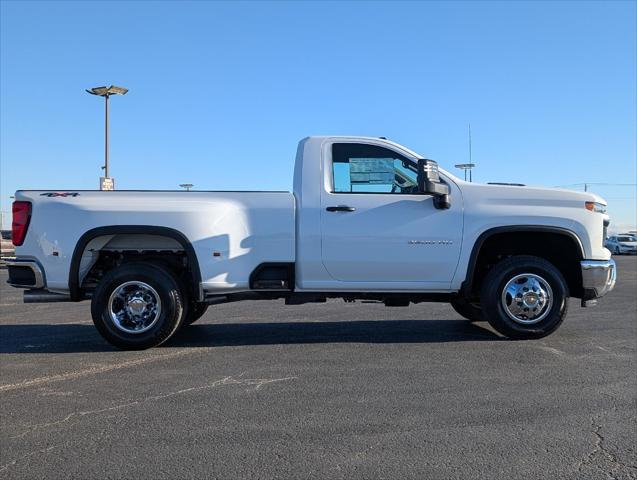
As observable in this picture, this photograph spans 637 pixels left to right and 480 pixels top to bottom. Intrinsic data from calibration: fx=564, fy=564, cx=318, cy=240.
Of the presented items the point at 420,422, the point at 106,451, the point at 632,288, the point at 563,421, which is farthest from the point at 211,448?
the point at 632,288

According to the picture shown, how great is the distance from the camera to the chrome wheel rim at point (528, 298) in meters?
6.23

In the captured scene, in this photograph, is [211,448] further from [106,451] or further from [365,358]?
[365,358]

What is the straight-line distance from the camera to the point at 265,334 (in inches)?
276

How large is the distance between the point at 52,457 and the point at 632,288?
44.5ft

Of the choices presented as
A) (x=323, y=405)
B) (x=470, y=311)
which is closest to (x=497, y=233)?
(x=470, y=311)

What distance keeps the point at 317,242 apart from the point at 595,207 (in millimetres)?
3167

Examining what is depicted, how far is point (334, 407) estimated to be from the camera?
13.4ft

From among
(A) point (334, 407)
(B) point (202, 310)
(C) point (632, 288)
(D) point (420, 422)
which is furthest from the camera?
(C) point (632, 288)

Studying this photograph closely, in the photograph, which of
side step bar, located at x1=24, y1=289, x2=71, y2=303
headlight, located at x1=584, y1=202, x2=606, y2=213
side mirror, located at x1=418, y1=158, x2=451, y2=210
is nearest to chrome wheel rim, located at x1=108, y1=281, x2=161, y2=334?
side step bar, located at x1=24, y1=289, x2=71, y2=303

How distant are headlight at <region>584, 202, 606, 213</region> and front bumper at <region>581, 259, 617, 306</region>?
581mm

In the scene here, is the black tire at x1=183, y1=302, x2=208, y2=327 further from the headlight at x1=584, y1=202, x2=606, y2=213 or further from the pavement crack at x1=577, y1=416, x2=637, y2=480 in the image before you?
the pavement crack at x1=577, y1=416, x2=637, y2=480

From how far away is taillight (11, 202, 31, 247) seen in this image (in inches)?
240

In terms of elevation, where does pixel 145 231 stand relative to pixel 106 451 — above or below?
above

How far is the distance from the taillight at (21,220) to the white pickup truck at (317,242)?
0.01 metres
